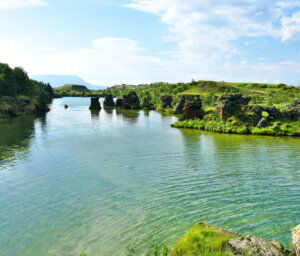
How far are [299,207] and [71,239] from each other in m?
17.0

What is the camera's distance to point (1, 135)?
5503 cm

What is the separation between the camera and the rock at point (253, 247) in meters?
10.2

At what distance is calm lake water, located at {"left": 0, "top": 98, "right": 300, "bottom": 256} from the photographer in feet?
49.0

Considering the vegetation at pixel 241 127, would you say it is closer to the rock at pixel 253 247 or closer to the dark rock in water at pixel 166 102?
the rock at pixel 253 247

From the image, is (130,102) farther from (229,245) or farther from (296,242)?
(296,242)

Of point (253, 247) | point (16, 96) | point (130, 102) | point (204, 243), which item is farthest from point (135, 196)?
point (130, 102)

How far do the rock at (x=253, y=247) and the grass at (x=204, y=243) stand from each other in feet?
1.12

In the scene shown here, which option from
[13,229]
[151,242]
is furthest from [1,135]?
[151,242]

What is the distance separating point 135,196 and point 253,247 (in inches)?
480

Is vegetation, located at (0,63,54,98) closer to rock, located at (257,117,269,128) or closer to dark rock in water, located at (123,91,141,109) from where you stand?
dark rock in water, located at (123,91,141,109)

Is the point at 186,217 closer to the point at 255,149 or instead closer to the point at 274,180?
the point at 274,180

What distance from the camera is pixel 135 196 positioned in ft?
68.9

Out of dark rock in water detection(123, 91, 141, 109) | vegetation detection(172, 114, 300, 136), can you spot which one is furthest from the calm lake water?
dark rock in water detection(123, 91, 141, 109)

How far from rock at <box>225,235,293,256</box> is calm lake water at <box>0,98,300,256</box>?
425cm
